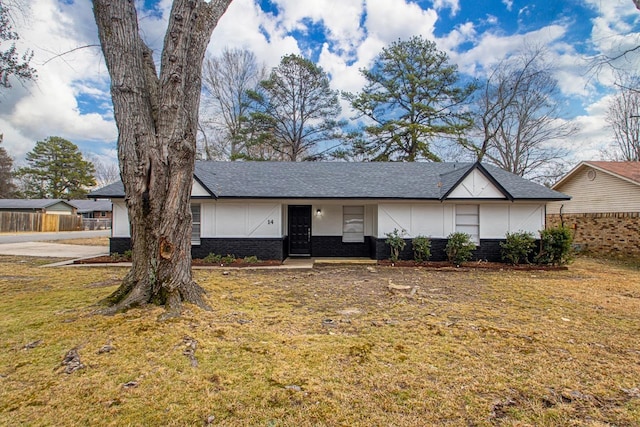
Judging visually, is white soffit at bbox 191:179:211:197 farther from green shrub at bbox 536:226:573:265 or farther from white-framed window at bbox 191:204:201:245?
green shrub at bbox 536:226:573:265

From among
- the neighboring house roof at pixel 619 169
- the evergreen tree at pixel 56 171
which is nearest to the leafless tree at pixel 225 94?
the neighboring house roof at pixel 619 169

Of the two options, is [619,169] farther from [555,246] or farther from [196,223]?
[196,223]

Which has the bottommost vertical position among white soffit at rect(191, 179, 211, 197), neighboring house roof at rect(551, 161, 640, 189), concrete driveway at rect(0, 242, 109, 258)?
concrete driveway at rect(0, 242, 109, 258)

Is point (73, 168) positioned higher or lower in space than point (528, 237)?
higher

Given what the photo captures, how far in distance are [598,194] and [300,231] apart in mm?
14379

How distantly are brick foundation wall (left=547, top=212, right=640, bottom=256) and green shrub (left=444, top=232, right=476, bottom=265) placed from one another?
22.6 ft

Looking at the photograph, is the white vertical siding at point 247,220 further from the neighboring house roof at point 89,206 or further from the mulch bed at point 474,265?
the neighboring house roof at point 89,206

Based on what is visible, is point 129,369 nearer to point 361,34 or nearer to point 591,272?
point 591,272

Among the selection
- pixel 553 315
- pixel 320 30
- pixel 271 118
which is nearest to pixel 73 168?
pixel 271 118

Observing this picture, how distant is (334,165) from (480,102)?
1470cm

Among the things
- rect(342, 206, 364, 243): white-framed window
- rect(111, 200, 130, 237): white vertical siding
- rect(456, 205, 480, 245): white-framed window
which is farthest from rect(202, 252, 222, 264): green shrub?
rect(456, 205, 480, 245): white-framed window

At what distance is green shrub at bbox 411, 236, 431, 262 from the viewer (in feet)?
36.0

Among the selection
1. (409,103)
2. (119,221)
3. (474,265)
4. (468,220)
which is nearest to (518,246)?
(474,265)

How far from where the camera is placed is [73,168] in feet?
137
